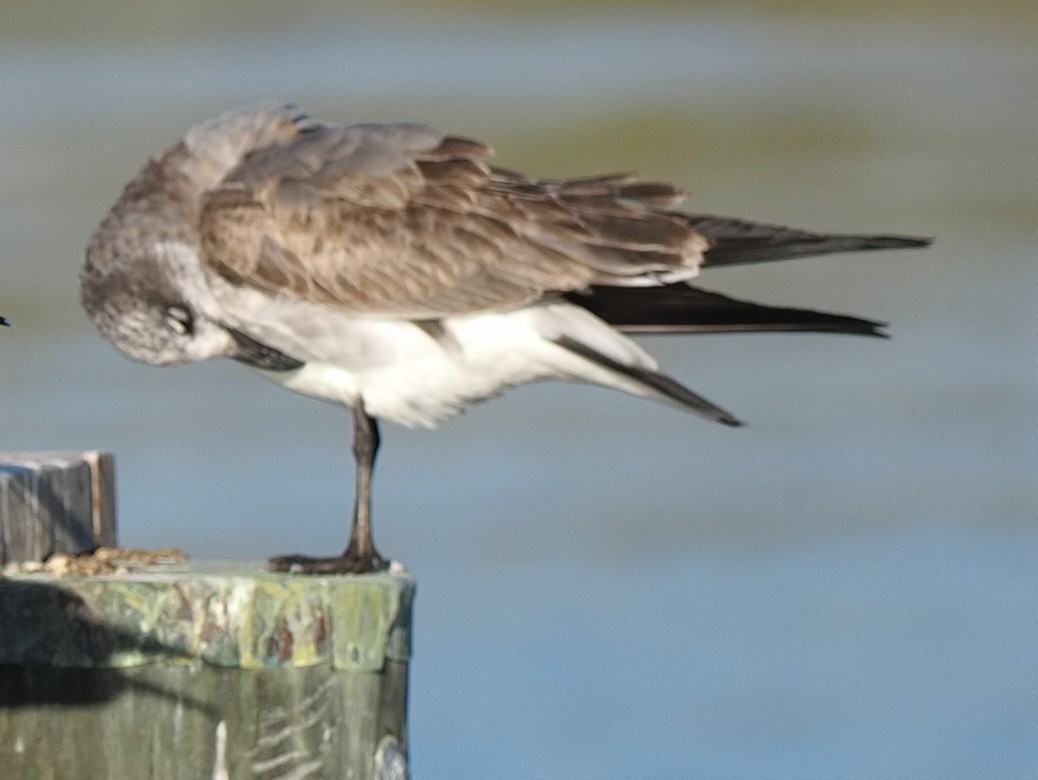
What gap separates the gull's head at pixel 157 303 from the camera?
233 inches

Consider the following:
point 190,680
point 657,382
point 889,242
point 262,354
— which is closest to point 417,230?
point 262,354

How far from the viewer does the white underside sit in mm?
5840

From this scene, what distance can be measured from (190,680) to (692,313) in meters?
1.76

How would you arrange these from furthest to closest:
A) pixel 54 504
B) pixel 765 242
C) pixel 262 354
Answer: pixel 262 354 < pixel 765 242 < pixel 54 504

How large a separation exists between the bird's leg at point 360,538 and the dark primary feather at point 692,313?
0.57m

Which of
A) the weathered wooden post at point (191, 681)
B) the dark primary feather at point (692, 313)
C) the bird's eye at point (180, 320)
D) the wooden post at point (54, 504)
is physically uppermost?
the dark primary feather at point (692, 313)

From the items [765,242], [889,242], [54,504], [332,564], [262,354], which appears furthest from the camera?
[262,354]

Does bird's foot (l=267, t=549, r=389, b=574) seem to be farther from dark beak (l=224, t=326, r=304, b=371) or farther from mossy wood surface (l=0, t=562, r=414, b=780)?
dark beak (l=224, t=326, r=304, b=371)

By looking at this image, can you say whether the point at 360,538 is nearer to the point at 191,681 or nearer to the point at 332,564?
the point at 332,564

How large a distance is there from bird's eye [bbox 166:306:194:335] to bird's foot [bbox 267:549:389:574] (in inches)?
26.4

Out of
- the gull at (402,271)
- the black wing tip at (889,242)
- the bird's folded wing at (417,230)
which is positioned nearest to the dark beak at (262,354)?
the gull at (402,271)

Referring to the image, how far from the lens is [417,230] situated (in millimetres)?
5996

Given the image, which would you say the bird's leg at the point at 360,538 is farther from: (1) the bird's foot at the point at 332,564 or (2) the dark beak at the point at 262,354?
(2) the dark beak at the point at 262,354

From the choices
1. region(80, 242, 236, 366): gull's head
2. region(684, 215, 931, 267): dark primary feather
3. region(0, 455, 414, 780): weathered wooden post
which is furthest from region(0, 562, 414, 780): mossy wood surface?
region(684, 215, 931, 267): dark primary feather
